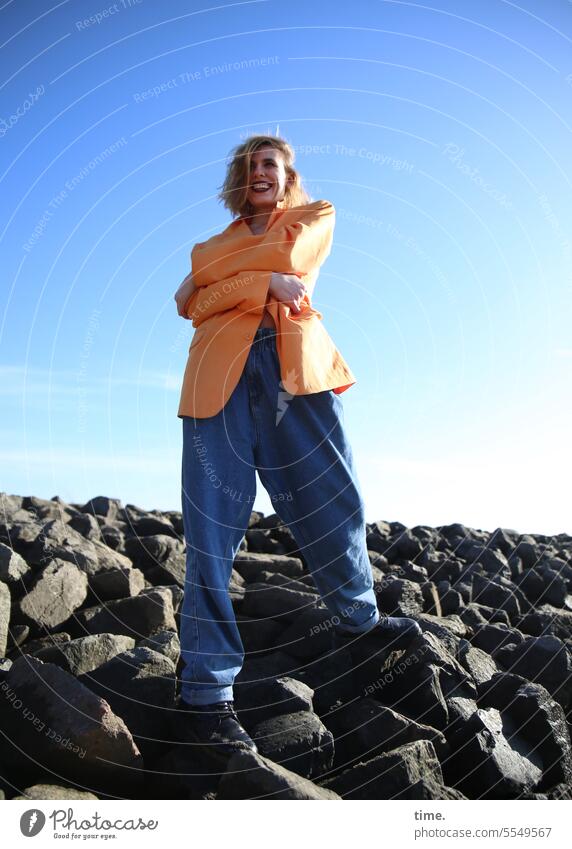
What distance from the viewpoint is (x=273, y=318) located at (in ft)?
11.7

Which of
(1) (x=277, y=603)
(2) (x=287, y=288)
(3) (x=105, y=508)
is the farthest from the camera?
(3) (x=105, y=508)

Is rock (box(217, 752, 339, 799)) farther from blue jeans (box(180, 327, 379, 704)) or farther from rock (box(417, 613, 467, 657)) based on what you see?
rock (box(417, 613, 467, 657))

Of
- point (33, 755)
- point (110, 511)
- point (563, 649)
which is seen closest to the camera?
point (33, 755)

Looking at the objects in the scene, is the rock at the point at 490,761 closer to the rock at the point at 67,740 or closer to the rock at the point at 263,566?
the rock at the point at 67,740

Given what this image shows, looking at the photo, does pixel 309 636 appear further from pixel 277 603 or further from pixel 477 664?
pixel 477 664

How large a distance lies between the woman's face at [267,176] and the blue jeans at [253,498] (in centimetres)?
69

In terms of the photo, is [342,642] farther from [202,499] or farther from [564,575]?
[564,575]

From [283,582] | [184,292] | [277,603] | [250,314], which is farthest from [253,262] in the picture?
[283,582]

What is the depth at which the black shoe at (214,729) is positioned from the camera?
3.14 m

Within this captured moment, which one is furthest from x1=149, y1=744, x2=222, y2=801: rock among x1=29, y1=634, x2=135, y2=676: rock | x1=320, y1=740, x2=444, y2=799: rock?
x1=29, y1=634, x2=135, y2=676: rock

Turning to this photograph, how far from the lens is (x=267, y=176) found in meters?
3.76

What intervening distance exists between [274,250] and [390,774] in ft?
7.21
